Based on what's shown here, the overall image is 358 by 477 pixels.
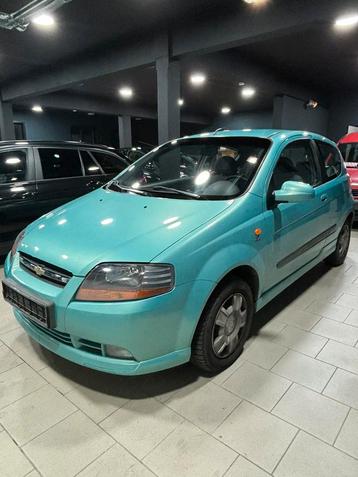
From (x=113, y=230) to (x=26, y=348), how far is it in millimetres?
1175

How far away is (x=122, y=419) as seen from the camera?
1687 mm

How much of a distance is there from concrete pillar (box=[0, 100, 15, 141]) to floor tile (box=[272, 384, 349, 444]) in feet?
41.3

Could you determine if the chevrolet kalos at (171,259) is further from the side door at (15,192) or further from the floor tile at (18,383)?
the side door at (15,192)

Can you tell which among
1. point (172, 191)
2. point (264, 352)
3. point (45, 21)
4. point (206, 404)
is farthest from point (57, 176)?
point (206, 404)

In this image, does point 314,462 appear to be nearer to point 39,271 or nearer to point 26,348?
point 39,271

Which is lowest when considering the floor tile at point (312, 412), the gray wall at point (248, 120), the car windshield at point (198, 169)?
the floor tile at point (312, 412)

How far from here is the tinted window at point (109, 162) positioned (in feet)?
14.7

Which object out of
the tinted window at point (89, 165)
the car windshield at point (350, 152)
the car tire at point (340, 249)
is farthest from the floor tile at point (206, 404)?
the car windshield at point (350, 152)

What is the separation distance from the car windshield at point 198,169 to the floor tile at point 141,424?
1.27m

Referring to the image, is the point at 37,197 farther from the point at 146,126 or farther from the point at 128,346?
the point at 146,126

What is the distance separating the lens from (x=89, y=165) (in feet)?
14.4

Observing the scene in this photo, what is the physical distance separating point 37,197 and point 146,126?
2002cm

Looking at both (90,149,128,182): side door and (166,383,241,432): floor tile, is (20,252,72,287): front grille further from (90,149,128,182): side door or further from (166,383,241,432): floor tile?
(90,149,128,182): side door

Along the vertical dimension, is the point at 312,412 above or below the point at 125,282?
below
